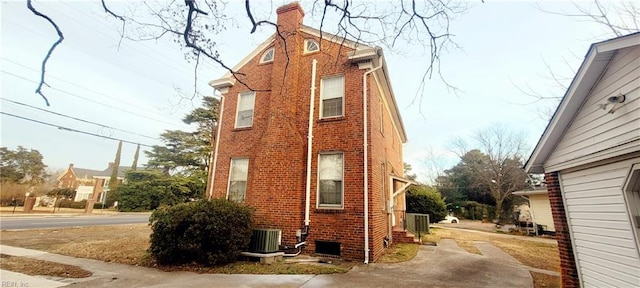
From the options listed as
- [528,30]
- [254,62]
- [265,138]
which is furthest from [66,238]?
[528,30]

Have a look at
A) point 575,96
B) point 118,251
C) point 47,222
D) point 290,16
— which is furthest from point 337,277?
point 47,222

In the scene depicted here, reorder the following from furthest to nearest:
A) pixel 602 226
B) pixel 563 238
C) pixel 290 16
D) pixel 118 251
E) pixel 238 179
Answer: pixel 290 16, pixel 238 179, pixel 118 251, pixel 563 238, pixel 602 226

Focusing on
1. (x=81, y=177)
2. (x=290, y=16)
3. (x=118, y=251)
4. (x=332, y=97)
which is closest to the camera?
(x=118, y=251)

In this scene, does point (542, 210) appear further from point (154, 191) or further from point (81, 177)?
point (81, 177)

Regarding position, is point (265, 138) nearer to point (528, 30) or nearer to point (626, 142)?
point (528, 30)

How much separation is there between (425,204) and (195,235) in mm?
15785

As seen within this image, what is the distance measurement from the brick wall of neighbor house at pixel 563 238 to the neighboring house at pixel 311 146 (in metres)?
4.21

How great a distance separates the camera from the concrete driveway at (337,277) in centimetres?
564

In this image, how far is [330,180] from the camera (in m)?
8.83

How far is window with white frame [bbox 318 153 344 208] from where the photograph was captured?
340 inches

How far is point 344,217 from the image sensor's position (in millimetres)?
8250

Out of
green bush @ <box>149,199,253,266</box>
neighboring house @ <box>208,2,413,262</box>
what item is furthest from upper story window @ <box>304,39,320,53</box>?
green bush @ <box>149,199,253,266</box>

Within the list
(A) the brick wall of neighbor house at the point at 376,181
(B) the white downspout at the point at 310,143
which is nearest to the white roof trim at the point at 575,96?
(A) the brick wall of neighbor house at the point at 376,181

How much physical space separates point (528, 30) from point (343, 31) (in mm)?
4752
